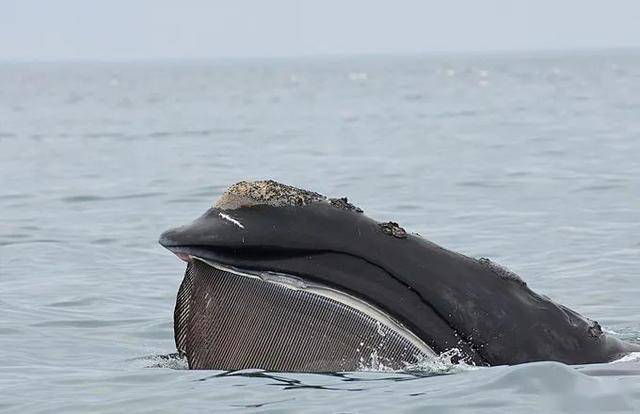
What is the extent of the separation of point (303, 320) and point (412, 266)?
0.57m

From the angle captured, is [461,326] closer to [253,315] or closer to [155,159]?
[253,315]

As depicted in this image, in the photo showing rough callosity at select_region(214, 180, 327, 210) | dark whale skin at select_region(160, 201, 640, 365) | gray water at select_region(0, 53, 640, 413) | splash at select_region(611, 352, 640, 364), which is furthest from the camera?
splash at select_region(611, 352, 640, 364)

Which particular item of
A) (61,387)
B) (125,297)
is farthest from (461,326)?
(125,297)

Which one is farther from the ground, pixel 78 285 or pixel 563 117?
pixel 563 117

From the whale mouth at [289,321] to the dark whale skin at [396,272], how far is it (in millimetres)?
60

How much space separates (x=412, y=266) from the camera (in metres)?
6.82

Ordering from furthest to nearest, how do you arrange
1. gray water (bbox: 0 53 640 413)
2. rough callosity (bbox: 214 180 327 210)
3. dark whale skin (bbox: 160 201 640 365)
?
gray water (bbox: 0 53 640 413) → rough callosity (bbox: 214 180 327 210) → dark whale skin (bbox: 160 201 640 365)

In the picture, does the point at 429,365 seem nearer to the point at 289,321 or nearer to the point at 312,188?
the point at 289,321

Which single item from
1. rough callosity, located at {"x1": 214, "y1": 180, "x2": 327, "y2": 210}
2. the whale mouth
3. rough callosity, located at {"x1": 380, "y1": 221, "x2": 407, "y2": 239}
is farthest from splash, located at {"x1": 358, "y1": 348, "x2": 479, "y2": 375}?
rough callosity, located at {"x1": 214, "y1": 180, "x2": 327, "y2": 210}

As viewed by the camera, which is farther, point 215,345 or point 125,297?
point 125,297

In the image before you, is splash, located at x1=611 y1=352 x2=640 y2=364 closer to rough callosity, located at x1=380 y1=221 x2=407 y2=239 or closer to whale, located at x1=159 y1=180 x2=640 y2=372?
whale, located at x1=159 y1=180 x2=640 y2=372

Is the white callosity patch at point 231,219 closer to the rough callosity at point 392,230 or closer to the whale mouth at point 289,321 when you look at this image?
the whale mouth at point 289,321

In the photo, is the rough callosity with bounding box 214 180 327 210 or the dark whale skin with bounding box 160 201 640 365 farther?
the rough callosity with bounding box 214 180 327 210

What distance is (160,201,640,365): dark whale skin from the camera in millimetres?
6711
